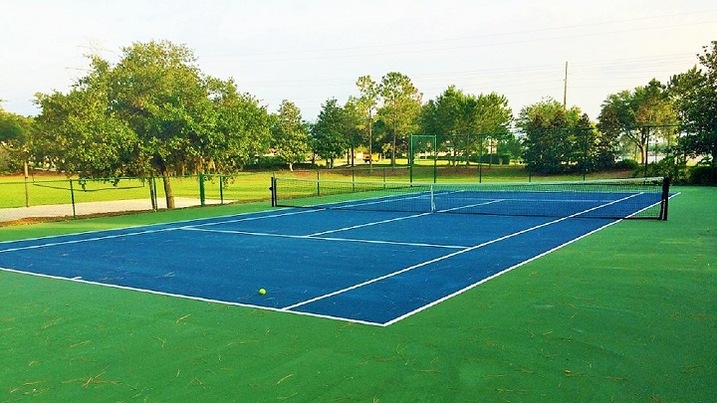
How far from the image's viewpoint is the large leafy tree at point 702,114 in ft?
91.2

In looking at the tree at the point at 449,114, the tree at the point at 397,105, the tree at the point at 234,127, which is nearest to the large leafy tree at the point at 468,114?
the tree at the point at 449,114

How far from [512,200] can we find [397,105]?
36.3 metres

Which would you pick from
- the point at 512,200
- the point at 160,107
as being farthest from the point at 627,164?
the point at 160,107

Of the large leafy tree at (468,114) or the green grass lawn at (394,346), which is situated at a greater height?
the large leafy tree at (468,114)

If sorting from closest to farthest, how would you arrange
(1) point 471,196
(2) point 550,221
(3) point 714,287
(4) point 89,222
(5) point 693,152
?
(3) point 714,287 < (2) point 550,221 < (4) point 89,222 < (1) point 471,196 < (5) point 693,152

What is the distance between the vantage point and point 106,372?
14.7ft

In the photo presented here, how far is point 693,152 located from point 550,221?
19.1 metres

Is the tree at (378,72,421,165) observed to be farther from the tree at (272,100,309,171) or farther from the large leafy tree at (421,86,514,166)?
the tree at (272,100,309,171)

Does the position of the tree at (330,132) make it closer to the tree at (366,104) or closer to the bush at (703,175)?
the tree at (366,104)

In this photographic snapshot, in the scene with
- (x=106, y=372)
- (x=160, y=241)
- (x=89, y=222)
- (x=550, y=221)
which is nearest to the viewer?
(x=106, y=372)

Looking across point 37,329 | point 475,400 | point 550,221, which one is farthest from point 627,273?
point 37,329

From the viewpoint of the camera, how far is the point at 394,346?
4.95m

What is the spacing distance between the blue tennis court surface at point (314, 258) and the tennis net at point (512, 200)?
61.4 inches

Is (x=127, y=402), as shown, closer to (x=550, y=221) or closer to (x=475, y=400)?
(x=475, y=400)
